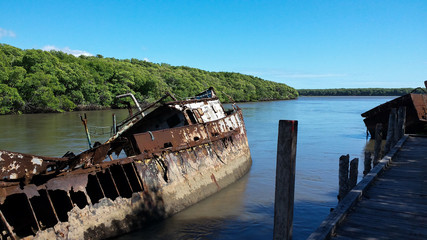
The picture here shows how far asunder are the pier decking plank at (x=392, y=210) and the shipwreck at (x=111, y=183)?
4291 millimetres

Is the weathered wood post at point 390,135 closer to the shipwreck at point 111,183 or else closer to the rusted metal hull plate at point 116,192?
the shipwreck at point 111,183

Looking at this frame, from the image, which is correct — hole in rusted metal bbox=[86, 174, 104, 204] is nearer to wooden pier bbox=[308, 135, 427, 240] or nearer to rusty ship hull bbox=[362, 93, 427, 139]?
wooden pier bbox=[308, 135, 427, 240]

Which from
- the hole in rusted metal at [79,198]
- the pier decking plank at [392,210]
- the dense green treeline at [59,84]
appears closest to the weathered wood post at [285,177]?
the pier decking plank at [392,210]

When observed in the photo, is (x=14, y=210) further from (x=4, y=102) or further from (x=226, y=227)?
(x=4, y=102)

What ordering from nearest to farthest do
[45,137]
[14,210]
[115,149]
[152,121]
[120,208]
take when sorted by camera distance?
[14,210] → [120,208] → [115,149] → [152,121] → [45,137]

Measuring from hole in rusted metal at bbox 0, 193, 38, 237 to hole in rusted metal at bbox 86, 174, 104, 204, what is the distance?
46.9 inches

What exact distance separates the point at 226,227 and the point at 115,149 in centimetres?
336

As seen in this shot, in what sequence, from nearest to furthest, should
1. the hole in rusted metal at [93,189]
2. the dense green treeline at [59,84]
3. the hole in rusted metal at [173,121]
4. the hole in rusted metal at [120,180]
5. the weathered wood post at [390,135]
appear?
the hole in rusted metal at [93,189]
the hole in rusted metal at [120,180]
the weathered wood post at [390,135]
the hole in rusted metal at [173,121]
the dense green treeline at [59,84]

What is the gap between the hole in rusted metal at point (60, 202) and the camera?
607 centimetres

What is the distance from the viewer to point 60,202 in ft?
20.2

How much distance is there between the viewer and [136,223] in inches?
273

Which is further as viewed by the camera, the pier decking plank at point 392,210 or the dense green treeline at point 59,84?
the dense green treeline at point 59,84

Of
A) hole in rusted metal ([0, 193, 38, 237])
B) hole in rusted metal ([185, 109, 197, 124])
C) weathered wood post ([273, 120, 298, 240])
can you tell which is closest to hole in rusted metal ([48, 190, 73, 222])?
hole in rusted metal ([0, 193, 38, 237])

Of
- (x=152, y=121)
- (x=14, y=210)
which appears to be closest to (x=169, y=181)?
(x=14, y=210)
